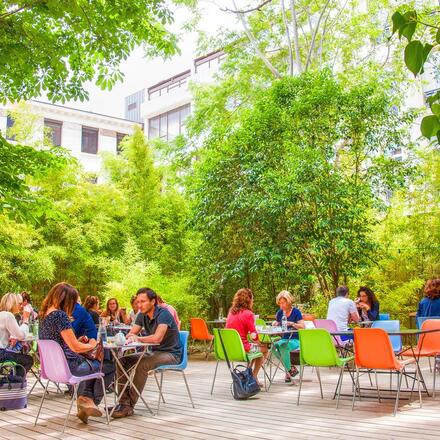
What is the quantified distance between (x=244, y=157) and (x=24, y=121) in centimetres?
559

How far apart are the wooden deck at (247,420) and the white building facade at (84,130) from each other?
1779 cm

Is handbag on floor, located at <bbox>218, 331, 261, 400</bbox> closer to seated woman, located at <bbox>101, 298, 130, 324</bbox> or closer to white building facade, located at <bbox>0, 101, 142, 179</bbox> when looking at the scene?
seated woman, located at <bbox>101, 298, 130, 324</bbox>

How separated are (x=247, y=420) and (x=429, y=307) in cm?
379

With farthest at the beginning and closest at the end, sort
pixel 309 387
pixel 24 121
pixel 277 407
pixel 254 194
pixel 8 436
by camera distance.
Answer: pixel 24 121 → pixel 254 194 → pixel 309 387 → pixel 277 407 → pixel 8 436

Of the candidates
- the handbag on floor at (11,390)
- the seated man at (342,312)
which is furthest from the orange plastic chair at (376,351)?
the handbag on floor at (11,390)

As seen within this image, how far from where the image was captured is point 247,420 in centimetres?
495

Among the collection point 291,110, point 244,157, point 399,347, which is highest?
point 291,110

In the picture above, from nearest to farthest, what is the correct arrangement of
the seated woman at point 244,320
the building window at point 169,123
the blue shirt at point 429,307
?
the seated woman at point 244,320
the blue shirt at point 429,307
the building window at point 169,123

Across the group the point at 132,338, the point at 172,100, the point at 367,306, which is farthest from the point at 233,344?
the point at 172,100

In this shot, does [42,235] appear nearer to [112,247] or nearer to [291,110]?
[112,247]

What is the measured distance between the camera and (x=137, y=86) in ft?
96.7

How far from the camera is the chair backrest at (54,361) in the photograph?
181 inches

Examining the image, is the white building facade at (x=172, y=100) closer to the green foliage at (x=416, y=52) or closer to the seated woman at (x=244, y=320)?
the seated woman at (x=244, y=320)

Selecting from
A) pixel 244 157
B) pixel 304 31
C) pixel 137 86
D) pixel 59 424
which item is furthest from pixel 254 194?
pixel 137 86
